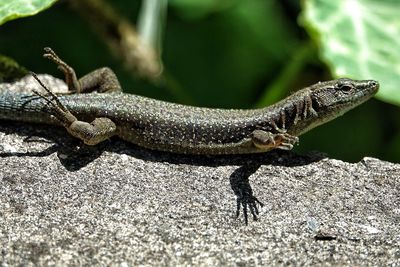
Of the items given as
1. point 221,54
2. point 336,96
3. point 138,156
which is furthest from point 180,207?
point 221,54

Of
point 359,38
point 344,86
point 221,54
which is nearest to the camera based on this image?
point 344,86

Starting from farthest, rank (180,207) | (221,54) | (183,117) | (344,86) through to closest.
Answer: (221,54)
(344,86)
(183,117)
(180,207)

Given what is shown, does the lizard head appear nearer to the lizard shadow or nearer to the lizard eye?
the lizard eye

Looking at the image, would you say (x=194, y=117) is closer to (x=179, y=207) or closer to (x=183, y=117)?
(x=183, y=117)

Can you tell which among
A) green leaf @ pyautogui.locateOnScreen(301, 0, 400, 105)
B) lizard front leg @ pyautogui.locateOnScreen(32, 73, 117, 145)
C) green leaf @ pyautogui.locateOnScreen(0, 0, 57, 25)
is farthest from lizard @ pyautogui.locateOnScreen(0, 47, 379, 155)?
green leaf @ pyautogui.locateOnScreen(0, 0, 57, 25)

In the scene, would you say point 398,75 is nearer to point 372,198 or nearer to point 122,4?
point 372,198

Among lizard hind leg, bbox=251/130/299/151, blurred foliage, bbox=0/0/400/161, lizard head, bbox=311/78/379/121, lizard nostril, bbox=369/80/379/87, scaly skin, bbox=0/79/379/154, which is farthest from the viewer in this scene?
blurred foliage, bbox=0/0/400/161

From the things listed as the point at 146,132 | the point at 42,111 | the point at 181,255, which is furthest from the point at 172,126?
the point at 181,255
